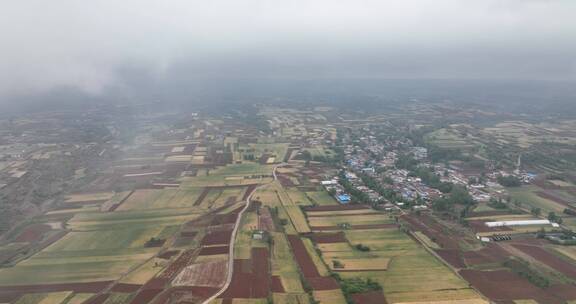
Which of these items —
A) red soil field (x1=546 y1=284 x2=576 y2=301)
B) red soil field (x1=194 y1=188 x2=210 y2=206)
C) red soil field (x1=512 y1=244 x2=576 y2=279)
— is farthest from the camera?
red soil field (x1=194 y1=188 x2=210 y2=206)

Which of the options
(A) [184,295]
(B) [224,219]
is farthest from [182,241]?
(A) [184,295]

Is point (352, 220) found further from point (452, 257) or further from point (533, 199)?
point (533, 199)

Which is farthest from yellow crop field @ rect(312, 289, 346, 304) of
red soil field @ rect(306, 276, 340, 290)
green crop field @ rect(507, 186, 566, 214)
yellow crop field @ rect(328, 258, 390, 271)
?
→ green crop field @ rect(507, 186, 566, 214)

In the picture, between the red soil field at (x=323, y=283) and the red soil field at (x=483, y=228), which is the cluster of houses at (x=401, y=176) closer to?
Answer: the red soil field at (x=483, y=228)

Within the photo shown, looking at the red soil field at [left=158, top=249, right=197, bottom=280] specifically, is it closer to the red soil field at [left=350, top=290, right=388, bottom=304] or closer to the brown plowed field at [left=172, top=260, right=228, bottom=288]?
the brown plowed field at [left=172, top=260, right=228, bottom=288]

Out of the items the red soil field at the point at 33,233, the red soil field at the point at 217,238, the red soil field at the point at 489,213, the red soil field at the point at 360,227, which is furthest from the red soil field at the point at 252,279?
the red soil field at the point at 489,213
